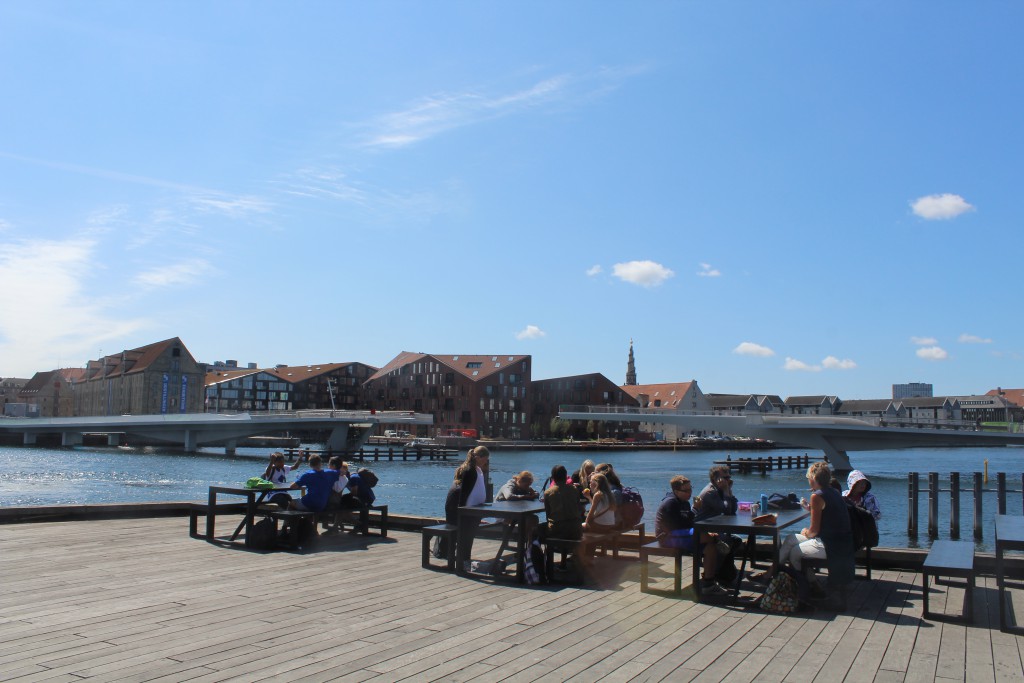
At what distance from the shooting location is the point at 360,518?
11352mm

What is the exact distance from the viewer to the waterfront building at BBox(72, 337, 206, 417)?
126438 mm

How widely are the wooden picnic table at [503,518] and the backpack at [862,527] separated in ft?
10.1

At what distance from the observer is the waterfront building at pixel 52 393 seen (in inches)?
6304

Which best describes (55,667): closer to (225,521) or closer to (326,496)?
(326,496)

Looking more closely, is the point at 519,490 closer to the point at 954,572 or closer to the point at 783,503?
the point at 783,503

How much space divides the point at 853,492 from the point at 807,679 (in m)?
3.71

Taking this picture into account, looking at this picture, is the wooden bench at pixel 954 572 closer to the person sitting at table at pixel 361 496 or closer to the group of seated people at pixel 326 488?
the group of seated people at pixel 326 488

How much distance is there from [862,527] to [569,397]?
4306 inches

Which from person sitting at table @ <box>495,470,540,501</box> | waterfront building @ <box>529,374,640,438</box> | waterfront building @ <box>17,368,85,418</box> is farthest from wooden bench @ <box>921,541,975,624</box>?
waterfront building @ <box>17,368,85,418</box>

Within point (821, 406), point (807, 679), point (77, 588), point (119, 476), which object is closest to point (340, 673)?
point (807, 679)

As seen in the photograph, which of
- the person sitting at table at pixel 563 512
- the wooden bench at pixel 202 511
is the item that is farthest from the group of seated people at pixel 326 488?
the person sitting at table at pixel 563 512

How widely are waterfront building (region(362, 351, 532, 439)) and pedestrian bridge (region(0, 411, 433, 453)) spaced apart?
64.2 feet

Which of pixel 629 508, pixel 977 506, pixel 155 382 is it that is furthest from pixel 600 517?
pixel 155 382

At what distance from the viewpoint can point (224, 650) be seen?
5.55 metres
